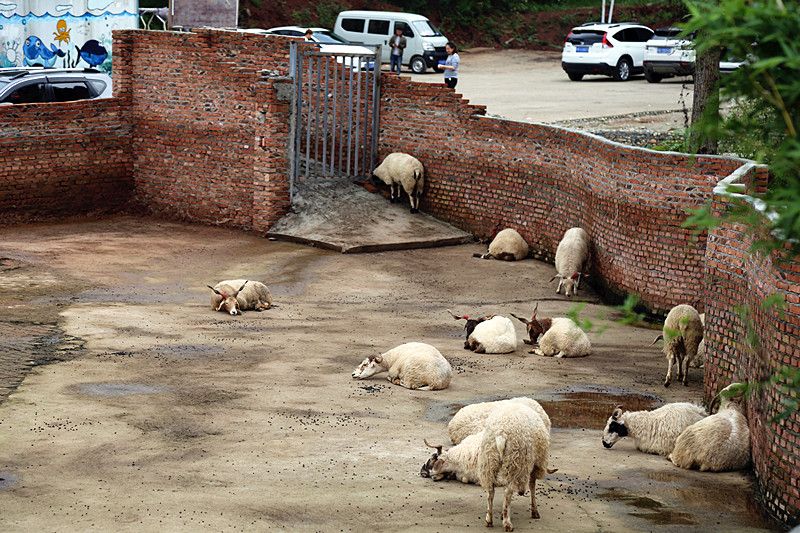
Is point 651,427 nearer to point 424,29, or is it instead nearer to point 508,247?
point 508,247

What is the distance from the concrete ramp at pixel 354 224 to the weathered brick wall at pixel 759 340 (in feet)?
26.5

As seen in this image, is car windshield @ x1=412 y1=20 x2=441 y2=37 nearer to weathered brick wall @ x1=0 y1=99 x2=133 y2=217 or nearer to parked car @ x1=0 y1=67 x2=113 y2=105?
parked car @ x1=0 y1=67 x2=113 y2=105

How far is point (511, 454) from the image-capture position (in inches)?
294

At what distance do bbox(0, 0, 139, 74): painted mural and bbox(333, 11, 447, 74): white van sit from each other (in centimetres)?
1014

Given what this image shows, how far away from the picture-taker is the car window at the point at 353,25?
118 ft

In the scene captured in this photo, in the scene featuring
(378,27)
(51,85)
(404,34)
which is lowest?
(51,85)

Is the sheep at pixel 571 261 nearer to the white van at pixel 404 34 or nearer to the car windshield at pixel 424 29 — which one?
the white van at pixel 404 34

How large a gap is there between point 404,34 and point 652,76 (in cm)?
853

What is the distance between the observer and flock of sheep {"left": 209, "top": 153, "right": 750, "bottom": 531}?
7.54m

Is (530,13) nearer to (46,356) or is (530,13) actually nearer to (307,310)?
(307,310)

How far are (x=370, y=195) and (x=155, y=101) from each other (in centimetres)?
467

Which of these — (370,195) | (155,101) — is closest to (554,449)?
(370,195)

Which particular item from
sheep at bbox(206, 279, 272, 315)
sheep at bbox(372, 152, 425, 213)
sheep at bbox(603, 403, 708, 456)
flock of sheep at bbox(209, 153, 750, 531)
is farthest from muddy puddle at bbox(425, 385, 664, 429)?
sheep at bbox(372, 152, 425, 213)

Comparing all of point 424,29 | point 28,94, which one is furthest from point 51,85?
point 424,29
